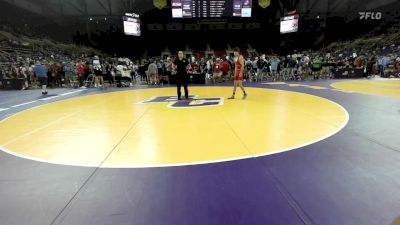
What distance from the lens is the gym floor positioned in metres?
2.25

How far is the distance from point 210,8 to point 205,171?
19.1 metres

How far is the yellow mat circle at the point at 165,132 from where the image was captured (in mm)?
3623

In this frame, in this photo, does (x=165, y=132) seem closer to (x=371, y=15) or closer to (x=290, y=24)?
(x=290, y=24)

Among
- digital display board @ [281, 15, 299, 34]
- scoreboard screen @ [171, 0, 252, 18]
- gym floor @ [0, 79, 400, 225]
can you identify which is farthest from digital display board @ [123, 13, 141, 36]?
gym floor @ [0, 79, 400, 225]

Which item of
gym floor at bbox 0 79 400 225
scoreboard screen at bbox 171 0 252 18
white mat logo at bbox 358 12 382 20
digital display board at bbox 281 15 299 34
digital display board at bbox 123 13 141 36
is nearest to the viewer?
gym floor at bbox 0 79 400 225

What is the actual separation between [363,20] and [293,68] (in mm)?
17257

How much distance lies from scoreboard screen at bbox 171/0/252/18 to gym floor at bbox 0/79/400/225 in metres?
16.1

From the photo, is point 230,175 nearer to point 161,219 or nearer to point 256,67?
point 161,219

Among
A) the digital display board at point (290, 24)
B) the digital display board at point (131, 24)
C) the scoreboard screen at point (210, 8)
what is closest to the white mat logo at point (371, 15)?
the digital display board at point (290, 24)

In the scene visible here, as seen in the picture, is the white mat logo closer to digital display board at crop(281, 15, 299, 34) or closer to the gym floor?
digital display board at crop(281, 15, 299, 34)

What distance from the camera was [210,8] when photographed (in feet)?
66.3

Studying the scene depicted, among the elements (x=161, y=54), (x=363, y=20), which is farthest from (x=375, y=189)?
(x=161, y=54)

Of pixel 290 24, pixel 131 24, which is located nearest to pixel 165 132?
pixel 131 24

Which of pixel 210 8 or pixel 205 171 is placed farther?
pixel 210 8
